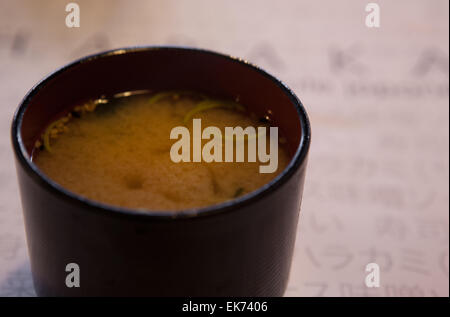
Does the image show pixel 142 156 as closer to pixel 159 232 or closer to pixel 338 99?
pixel 159 232

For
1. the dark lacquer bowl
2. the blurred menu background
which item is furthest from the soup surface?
the blurred menu background

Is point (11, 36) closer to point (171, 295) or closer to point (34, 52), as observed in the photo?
point (34, 52)

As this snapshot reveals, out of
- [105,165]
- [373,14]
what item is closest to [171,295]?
[105,165]

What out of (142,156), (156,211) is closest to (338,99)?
(142,156)
